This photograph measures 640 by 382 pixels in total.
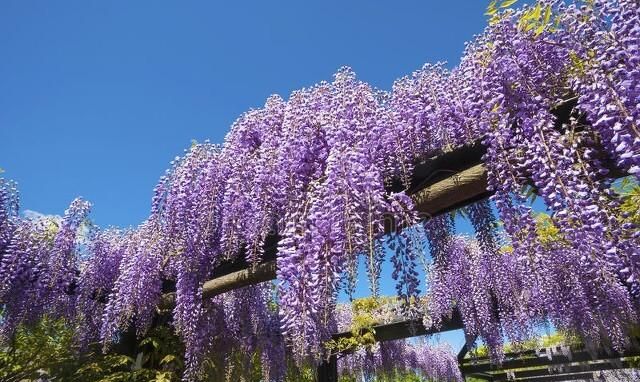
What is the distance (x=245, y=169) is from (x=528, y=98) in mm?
2653

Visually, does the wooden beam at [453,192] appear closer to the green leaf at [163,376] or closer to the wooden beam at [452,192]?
the wooden beam at [452,192]

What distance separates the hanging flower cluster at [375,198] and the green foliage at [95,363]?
35 cm

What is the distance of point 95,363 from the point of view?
584 centimetres

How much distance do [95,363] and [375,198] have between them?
496cm

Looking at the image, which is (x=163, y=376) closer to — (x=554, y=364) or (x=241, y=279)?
(x=241, y=279)

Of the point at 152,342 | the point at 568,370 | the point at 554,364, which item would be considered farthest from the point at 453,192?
the point at 568,370

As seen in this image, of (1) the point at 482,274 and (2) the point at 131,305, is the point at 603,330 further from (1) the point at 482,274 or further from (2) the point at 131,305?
(2) the point at 131,305

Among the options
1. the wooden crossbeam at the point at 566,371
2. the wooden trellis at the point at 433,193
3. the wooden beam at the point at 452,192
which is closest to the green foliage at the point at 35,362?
the wooden trellis at the point at 433,193

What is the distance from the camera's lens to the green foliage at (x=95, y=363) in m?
5.71

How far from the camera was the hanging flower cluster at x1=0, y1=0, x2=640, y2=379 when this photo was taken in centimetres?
254

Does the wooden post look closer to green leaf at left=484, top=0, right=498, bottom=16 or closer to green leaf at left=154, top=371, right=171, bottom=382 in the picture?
green leaf at left=154, top=371, right=171, bottom=382

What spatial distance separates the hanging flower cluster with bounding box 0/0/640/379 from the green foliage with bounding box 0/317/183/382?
13.6 inches

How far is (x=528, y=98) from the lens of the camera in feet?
9.43

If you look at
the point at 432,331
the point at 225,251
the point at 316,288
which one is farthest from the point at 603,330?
the point at 225,251
